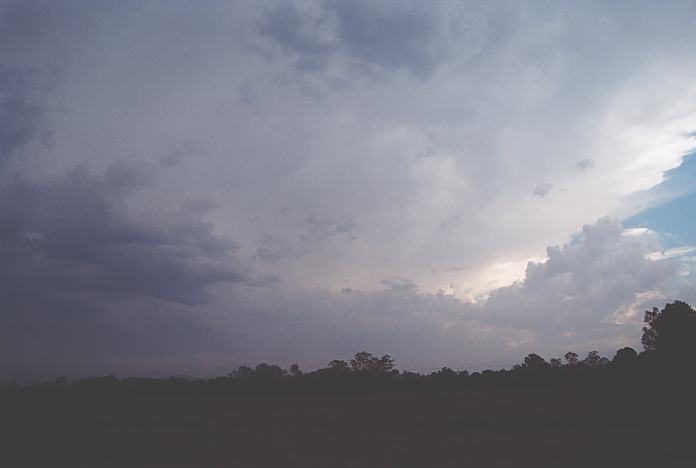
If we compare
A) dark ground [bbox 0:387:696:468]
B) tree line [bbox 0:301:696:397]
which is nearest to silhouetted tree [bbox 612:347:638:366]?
tree line [bbox 0:301:696:397]

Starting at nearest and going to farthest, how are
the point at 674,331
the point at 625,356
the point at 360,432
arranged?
the point at 360,432
the point at 674,331
the point at 625,356

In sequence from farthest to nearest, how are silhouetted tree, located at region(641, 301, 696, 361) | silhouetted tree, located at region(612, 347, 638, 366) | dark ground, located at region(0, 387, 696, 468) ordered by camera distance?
silhouetted tree, located at region(612, 347, 638, 366) < silhouetted tree, located at region(641, 301, 696, 361) < dark ground, located at region(0, 387, 696, 468)

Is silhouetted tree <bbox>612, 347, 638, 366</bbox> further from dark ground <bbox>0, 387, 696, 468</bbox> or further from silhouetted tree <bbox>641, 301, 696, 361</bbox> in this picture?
dark ground <bbox>0, 387, 696, 468</bbox>

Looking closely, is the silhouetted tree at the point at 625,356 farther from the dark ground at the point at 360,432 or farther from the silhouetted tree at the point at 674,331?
the dark ground at the point at 360,432

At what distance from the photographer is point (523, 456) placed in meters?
21.1

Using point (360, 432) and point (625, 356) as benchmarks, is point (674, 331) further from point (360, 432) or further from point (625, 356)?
point (360, 432)

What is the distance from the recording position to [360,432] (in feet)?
99.2

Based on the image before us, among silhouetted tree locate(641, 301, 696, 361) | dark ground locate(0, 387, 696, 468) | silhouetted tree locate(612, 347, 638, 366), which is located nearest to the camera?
dark ground locate(0, 387, 696, 468)

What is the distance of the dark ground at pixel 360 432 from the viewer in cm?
2122

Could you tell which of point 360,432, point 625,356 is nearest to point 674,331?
point 625,356

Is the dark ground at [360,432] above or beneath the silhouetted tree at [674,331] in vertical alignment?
beneath

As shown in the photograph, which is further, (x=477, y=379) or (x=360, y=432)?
(x=477, y=379)

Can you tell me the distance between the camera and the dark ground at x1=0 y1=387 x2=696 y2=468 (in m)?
21.2

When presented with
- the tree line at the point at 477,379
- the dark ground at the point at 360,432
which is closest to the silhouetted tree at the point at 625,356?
the tree line at the point at 477,379
